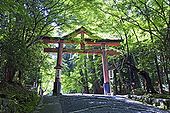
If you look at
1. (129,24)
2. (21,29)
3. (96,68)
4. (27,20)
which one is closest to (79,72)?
(96,68)

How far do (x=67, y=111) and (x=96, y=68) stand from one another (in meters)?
20.0

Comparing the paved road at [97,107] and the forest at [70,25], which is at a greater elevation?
the forest at [70,25]

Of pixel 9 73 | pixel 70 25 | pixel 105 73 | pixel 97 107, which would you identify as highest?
pixel 70 25

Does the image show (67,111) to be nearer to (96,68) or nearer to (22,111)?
(22,111)

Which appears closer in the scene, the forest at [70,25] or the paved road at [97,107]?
the paved road at [97,107]

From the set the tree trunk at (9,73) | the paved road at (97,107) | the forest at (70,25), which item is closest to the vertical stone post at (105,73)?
the forest at (70,25)

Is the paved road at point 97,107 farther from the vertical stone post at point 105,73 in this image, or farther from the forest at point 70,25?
the vertical stone post at point 105,73

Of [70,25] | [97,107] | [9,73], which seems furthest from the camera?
[70,25]

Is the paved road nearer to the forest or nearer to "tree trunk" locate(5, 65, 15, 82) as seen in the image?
the forest

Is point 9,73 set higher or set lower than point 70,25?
lower

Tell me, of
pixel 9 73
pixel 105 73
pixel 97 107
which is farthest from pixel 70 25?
pixel 105 73

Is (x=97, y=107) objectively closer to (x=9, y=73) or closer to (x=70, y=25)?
(x=9, y=73)

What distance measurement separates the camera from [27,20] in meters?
8.97

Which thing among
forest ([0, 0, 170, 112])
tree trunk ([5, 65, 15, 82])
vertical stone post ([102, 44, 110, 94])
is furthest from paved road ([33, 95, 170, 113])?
vertical stone post ([102, 44, 110, 94])
